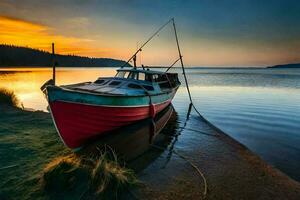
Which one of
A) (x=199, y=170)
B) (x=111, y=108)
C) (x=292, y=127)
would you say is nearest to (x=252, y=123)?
(x=292, y=127)

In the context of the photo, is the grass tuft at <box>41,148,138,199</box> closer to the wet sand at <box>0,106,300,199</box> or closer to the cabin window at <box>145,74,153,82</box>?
the wet sand at <box>0,106,300,199</box>

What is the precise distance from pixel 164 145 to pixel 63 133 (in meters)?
4.97

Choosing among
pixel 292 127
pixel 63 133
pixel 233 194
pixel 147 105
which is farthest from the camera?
pixel 292 127

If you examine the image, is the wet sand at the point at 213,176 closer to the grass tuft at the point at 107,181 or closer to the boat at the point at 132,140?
the grass tuft at the point at 107,181

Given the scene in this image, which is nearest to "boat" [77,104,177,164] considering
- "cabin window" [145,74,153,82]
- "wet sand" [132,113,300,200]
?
"wet sand" [132,113,300,200]

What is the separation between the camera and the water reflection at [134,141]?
973 cm

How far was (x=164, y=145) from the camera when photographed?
39.0 feet

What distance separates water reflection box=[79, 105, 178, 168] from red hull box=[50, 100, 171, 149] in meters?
0.48

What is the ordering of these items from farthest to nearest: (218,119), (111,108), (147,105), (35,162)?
1. (218,119)
2. (147,105)
3. (111,108)
4. (35,162)

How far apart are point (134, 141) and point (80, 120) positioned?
3.04 m

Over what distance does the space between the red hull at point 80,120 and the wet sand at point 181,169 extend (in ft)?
2.78

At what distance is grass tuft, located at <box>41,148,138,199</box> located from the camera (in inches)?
243

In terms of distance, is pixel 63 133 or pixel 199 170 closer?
pixel 199 170

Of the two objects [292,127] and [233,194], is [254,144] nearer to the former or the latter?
[292,127]
